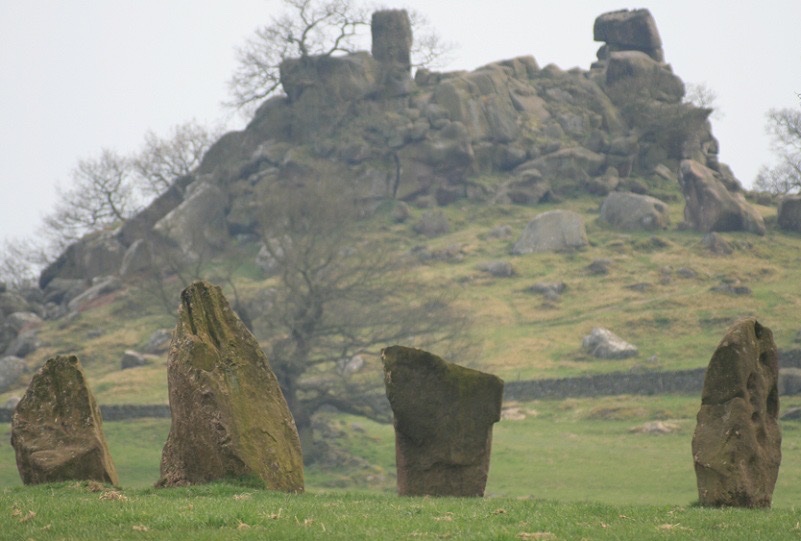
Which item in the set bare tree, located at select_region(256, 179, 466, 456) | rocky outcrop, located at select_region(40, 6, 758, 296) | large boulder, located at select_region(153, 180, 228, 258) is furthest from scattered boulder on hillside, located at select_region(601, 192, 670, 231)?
bare tree, located at select_region(256, 179, 466, 456)

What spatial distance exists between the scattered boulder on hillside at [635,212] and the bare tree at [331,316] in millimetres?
39300

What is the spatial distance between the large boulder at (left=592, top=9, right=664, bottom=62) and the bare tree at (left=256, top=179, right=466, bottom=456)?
68.9 meters

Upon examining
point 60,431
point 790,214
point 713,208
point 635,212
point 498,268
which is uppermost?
point 635,212

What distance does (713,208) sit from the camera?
89.6 metres

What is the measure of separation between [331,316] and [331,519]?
37.3m

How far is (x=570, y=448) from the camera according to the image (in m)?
45.6

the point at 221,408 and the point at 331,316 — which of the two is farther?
the point at 331,316

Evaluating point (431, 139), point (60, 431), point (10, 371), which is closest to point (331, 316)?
point (10, 371)

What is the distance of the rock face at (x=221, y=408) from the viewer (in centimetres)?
1889

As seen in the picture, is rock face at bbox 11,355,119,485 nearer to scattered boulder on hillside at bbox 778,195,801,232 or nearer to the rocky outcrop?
the rocky outcrop

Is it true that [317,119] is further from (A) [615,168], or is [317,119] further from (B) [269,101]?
(A) [615,168]

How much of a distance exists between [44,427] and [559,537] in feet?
34.6

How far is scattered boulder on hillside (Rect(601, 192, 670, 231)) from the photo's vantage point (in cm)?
9219

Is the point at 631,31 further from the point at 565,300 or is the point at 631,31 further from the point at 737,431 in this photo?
the point at 737,431
